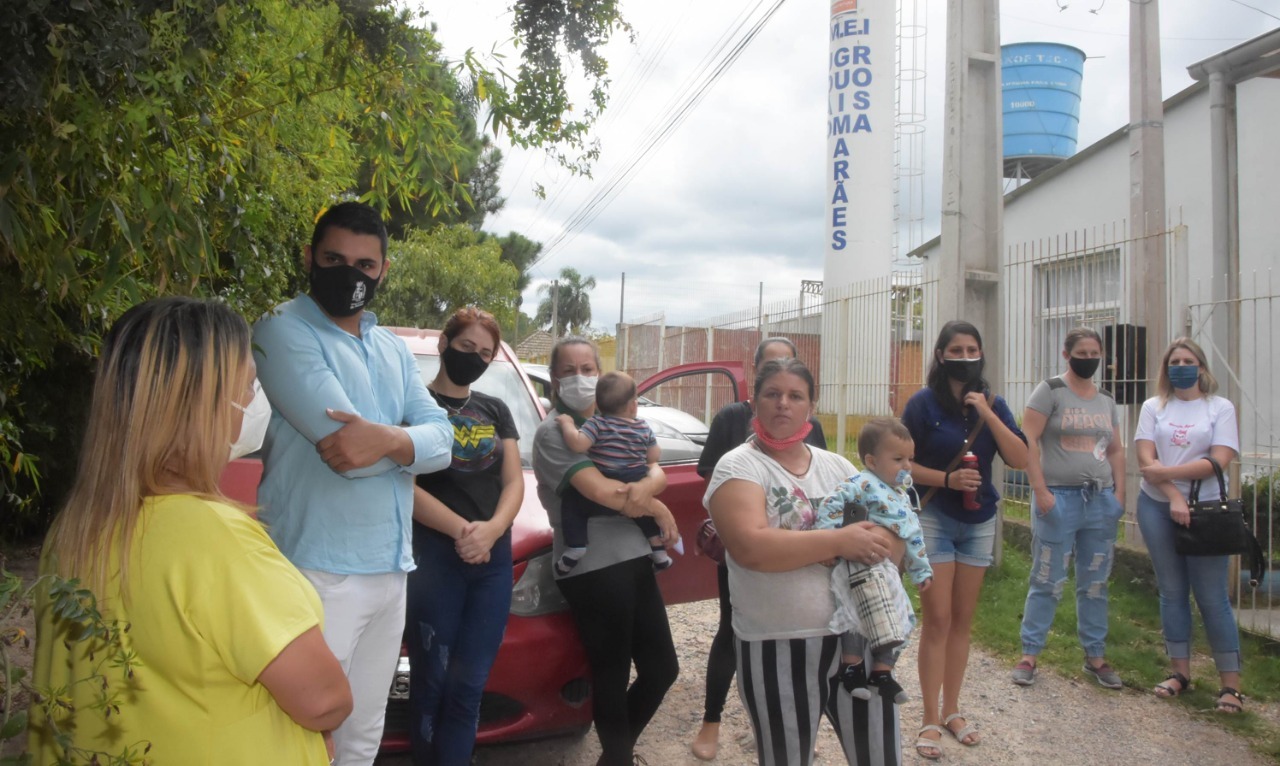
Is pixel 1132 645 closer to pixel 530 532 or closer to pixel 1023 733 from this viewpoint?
pixel 1023 733

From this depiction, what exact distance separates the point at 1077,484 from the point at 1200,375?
3.02 feet

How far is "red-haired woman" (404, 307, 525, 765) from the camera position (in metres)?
3.33

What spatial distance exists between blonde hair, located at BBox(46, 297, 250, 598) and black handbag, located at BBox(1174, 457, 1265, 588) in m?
5.14

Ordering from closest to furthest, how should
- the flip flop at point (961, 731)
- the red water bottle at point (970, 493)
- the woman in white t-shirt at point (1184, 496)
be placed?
the red water bottle at point (970, 493)
the flip flop at point (961, 731)
the woman in white t-shirt at point (1184, 496)

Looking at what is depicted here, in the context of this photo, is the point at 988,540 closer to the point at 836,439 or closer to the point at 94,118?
the point at 94,118

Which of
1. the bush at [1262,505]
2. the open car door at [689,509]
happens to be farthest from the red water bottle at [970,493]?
the bush at [1262,505]

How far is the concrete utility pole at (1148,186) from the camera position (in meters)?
7.14

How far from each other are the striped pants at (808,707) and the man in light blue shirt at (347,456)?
1.17 meters

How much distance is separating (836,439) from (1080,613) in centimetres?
567

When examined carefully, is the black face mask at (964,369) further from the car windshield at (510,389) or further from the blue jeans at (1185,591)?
the car windshield at (510,389)

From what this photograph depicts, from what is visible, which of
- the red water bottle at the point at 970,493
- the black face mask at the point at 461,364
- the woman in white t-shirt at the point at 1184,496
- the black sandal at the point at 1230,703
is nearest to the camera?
the black face mask at the point at 461,364

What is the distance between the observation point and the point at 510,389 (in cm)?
526

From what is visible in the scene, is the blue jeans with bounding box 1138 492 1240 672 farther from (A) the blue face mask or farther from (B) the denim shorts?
(B) the denim shorts

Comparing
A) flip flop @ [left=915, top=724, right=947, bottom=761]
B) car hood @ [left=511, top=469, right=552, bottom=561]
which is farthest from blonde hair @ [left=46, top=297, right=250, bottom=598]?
flip flop @ [left=915, top=724, right=947, bottom=761]
